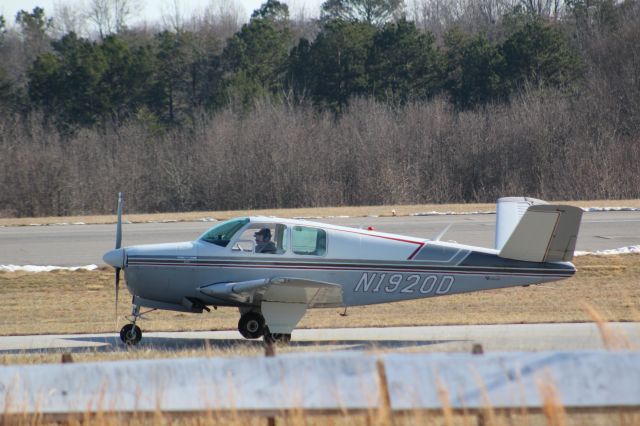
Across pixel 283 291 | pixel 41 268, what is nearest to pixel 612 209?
pixel 41 268

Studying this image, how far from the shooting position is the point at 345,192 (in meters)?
46.8

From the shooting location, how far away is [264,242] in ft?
40.1

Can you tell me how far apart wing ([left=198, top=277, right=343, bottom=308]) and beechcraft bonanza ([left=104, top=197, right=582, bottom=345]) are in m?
0.03

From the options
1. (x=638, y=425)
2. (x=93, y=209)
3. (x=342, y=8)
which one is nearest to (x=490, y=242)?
(x=638, y=425)

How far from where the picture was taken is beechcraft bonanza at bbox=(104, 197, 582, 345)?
12.1 m

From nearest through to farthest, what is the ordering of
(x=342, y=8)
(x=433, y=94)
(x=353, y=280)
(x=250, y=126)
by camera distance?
(x=353, y=280) → (x=250, y=126) → (x=433, y=94) → (x=342, y=8)

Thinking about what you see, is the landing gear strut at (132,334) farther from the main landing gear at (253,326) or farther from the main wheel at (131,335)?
the main landing gear at (253,326)

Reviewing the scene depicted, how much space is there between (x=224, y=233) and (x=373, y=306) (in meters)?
5.39

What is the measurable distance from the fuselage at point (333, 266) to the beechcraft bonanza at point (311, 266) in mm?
14

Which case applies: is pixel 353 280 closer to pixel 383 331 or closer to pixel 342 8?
pixel 383 331

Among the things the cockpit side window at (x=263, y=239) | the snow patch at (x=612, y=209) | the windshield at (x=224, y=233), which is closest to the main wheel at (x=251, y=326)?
the cockpit side window at (x=263, y=239)

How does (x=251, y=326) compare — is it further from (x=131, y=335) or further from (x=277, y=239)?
(x=131, y=335)

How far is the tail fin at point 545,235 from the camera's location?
11.6m

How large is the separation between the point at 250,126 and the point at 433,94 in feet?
49.7
